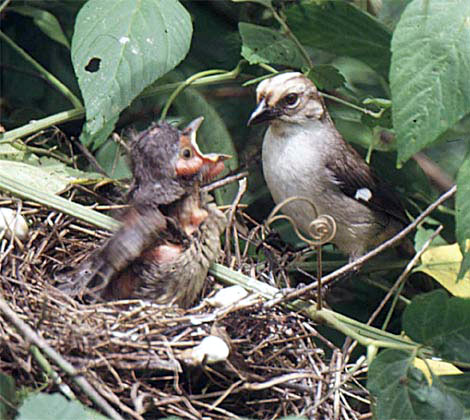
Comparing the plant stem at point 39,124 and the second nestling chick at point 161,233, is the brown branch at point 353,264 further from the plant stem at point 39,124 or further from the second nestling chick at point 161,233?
the plant stem at point 39,124

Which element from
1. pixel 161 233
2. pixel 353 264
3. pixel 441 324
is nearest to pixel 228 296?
pixel 161 233

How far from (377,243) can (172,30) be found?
4.92ft

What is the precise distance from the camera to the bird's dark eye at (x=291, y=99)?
397 centimetres

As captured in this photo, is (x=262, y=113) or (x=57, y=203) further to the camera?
(x=262, y=113)

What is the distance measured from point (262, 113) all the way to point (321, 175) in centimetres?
42

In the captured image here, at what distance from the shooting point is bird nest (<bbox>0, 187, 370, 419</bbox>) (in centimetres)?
288

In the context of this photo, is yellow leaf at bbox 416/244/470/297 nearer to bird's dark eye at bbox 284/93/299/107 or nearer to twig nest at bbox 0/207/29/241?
bird's dark eye at bbox 284/93/299/107

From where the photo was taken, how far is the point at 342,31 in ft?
13.1

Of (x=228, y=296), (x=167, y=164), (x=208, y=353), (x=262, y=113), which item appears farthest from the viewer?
(x=262, y=113)

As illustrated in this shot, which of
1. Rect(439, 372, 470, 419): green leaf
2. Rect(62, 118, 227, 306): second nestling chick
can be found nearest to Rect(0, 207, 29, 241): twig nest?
Rect(62, 118, 227, 306): second nestling chick

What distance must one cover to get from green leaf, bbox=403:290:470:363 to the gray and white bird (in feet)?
4.01

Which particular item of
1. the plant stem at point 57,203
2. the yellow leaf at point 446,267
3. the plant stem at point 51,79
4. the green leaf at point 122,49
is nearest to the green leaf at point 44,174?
the plant stem at point 57,203

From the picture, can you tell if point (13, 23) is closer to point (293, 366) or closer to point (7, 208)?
point (7, 208)

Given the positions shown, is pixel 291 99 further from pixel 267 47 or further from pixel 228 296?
pixel 228 296
